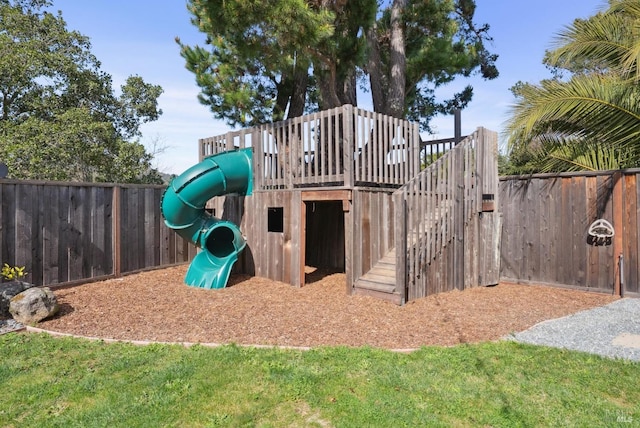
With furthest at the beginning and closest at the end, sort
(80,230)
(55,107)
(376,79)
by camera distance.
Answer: (55,107) → (376,79) → (80,230)

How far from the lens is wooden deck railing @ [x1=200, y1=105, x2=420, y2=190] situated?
21.5ft

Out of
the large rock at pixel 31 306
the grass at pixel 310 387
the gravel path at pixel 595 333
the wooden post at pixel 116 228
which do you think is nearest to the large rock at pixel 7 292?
the large rock at pixel 31 306

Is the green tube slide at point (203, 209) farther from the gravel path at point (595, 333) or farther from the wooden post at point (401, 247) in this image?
the gravel path at point (595, 333)

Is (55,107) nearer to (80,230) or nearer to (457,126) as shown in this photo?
(80,230)

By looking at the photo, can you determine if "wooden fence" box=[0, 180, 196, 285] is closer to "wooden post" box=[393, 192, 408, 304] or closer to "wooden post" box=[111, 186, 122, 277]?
"wooden post" box=[111, 186, 122, 277]

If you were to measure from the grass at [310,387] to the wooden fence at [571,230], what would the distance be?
11.8 feet

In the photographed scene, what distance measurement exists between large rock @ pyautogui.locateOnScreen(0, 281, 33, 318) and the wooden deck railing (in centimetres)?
419

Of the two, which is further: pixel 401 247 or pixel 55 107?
pixel 55 107

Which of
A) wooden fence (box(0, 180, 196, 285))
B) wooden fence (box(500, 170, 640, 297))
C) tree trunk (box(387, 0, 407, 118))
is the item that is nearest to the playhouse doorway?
tree trunk (box(387, 0, 407, 118))

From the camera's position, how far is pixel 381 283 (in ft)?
19.7

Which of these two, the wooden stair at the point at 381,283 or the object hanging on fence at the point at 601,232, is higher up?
the object hanging on fence at the point at 601,232

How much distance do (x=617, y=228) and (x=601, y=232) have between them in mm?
224

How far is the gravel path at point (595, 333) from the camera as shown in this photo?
12.9 feet

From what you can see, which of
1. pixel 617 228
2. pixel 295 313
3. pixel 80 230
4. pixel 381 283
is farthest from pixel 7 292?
pixel 617 228
